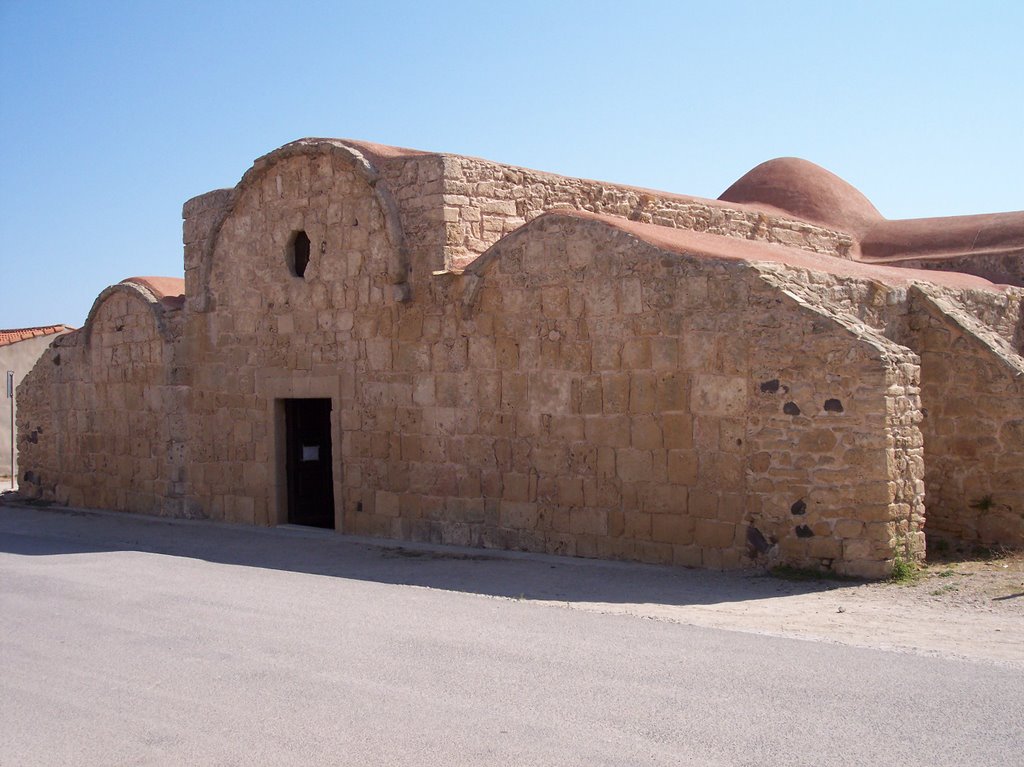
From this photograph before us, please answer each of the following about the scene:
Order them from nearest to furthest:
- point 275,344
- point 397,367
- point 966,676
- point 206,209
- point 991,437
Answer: point 966,676
point 991,437
point 397,367
point 275,344
point 206,209

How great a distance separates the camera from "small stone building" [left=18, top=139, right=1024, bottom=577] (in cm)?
774

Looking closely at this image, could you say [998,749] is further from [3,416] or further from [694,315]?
[3,416]

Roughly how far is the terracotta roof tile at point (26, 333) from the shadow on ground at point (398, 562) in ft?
32.4

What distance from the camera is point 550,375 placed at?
363 inches

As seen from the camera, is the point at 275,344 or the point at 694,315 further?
the point at 275,344

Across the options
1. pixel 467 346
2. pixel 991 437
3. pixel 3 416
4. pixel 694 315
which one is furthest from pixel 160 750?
pixel 3 416

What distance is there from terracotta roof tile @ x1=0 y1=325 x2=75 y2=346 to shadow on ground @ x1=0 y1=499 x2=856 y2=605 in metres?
9.87

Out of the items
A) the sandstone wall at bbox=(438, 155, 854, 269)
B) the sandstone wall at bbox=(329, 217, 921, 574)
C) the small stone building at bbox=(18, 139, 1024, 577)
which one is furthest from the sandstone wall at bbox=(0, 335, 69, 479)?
the sandstone wall at bbox=(438, 155, 854, 269)

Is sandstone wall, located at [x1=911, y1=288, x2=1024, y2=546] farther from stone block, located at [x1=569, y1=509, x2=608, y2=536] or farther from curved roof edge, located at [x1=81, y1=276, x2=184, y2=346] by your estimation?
curved roof edge, located at [x1=81, y1=276, x2=184, y2=346]

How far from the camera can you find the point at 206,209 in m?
12.9

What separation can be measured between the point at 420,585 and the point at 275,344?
475 centimetres

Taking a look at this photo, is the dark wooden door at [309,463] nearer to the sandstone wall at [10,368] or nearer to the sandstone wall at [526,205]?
the sandstone wall at [526,205]

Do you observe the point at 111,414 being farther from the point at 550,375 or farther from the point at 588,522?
the point at 588,522

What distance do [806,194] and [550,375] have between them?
8229 mm
